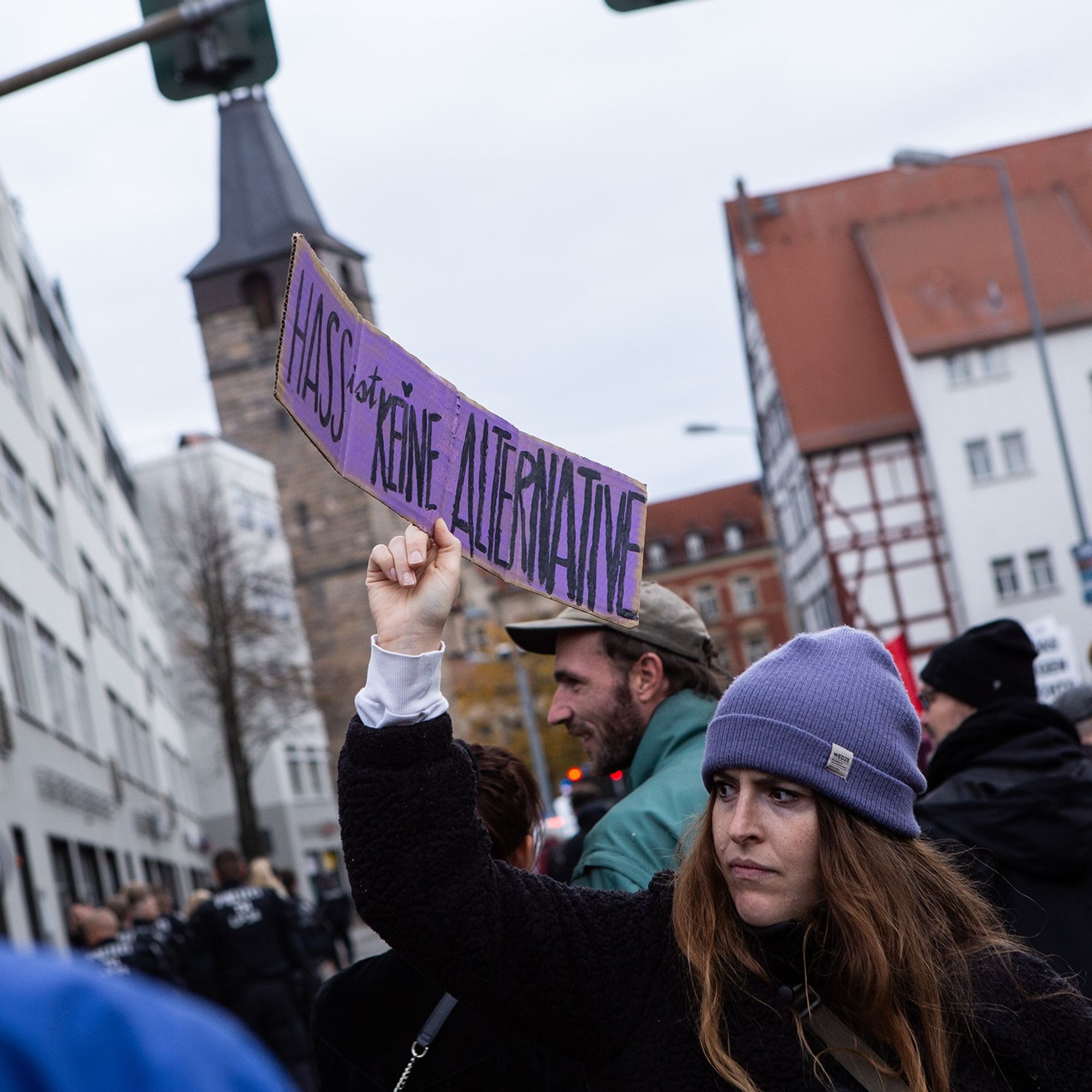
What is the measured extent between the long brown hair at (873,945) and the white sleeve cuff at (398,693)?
462mm

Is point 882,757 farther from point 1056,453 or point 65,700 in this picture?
point 1056,453

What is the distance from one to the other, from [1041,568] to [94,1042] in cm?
4039

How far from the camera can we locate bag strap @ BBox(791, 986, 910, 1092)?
230 centimetres

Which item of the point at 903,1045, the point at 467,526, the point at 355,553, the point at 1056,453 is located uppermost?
the point at 355,553

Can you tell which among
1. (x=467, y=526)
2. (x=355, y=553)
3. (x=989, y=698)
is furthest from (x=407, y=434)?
(x=355, y=553)

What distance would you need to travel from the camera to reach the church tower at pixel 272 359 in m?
68.9

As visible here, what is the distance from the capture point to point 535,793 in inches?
143

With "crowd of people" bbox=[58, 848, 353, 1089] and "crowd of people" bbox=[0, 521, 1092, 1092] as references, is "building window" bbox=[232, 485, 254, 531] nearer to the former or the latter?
"crowd of people" bbox=[58, 848, 353, 1089]

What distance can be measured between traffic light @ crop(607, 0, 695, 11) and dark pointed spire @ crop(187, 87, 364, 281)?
61.9 meters

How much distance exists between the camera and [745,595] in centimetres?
8525

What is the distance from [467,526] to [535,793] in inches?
41.3

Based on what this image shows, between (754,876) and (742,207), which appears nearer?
(754,876)

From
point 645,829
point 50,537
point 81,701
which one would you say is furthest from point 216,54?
point 81,701

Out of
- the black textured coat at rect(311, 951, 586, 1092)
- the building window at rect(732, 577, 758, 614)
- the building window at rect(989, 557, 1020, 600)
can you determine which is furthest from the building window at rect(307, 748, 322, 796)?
the black textured coat at rect(311, 951, 586, 1092)
